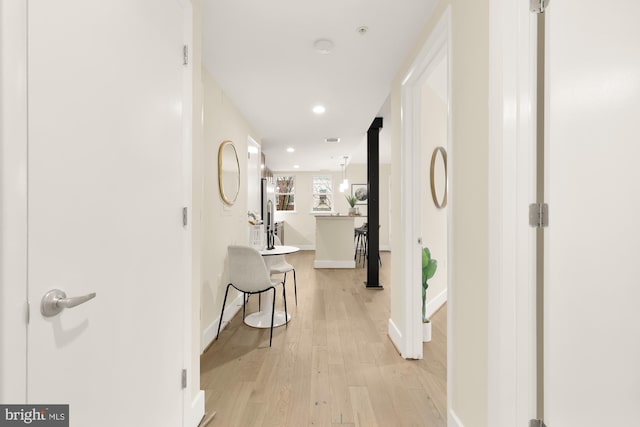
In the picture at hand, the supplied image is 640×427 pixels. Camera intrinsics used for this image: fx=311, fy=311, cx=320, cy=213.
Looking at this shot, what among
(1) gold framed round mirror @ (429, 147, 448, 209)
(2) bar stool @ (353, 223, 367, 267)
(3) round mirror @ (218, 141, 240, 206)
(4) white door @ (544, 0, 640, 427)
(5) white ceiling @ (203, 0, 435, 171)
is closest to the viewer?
(4) white door @ (544, 0, 640, 427)

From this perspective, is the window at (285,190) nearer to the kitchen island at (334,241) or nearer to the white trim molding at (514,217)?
the kitchen island at (334,241)

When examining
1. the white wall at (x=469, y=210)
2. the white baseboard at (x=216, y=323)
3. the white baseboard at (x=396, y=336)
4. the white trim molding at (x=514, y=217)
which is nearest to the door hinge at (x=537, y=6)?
the white trim molding at (x=514, y=217)

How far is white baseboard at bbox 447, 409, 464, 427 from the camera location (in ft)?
5.10

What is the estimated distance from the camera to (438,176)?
3.67 m

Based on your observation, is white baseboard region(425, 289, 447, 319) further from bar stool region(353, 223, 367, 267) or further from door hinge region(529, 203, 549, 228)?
bar stool region(353, 223, 367, 267)

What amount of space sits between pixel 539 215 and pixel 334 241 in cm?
533

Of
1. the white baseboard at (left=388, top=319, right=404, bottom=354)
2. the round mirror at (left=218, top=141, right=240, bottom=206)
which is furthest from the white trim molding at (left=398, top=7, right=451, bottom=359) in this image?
the round mirror at (left=218, top=141, right=240, bottom=206)

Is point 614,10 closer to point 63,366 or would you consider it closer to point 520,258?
point 520,258

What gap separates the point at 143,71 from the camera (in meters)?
1.15

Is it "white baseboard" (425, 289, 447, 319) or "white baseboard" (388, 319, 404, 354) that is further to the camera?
"white baseboard" (425, 289, 447, 319)

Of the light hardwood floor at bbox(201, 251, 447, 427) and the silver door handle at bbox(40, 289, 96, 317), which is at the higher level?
the silver door handle at bbox(40, 289, 96, 317)

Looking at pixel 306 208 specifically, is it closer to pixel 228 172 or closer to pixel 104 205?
pixel 228 172

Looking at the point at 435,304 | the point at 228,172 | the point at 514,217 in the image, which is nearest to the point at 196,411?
the point at 514,217

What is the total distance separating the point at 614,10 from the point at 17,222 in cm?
164
